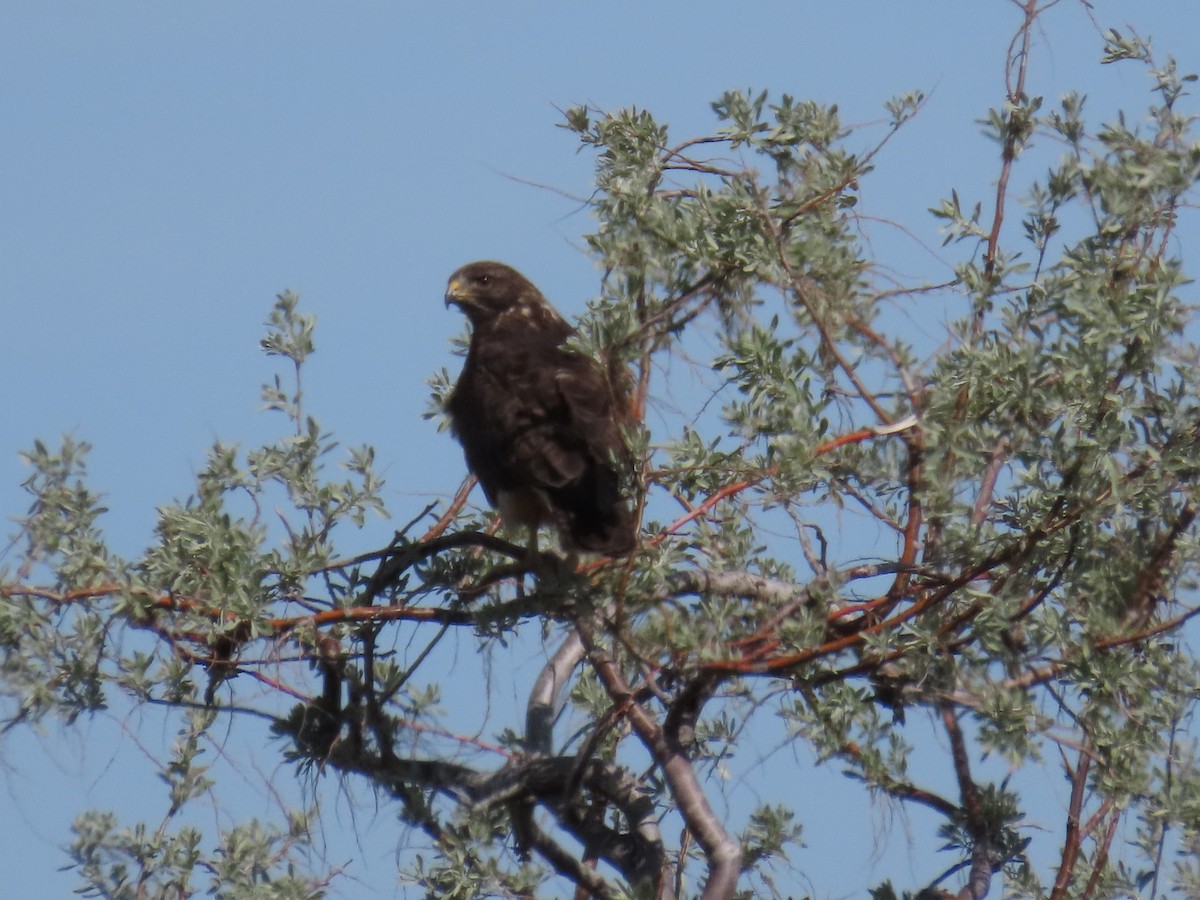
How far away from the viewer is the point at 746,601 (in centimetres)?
412

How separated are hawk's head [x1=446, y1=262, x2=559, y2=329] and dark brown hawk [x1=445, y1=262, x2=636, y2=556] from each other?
0.16 m

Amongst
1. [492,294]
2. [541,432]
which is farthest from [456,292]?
[541,432]

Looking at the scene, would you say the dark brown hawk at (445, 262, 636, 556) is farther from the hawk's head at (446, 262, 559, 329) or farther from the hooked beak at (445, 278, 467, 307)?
the hooked beak at (445, 278, 467, 307)

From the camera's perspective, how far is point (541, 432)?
4.75m

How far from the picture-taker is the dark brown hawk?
4.41 m

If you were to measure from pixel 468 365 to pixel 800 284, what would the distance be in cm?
175

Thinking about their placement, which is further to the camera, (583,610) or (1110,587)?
(583,610)

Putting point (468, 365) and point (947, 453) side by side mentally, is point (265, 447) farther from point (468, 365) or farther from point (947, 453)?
point (947, 453)

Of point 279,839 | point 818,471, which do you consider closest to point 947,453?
point 818,471

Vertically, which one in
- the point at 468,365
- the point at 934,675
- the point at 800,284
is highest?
the point at 468,365

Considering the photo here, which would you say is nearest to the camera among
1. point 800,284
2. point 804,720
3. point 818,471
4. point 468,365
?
point 818,471

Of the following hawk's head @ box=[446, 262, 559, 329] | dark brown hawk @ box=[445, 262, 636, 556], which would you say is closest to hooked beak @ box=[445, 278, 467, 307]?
hawk's head @ box=[446, 262, 559, 329]

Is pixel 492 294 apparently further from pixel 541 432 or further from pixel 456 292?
pixel 541 432

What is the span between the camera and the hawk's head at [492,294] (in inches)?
229
